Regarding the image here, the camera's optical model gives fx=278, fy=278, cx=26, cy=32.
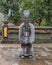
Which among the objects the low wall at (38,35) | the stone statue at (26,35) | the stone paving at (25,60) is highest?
the stone statue at (26,35)

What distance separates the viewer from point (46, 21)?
1919 cm

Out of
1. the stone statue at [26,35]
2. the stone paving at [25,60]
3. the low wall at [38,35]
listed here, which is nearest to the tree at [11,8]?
the low wall at [38,35]

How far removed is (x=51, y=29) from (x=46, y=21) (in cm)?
446

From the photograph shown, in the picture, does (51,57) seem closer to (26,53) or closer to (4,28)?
(26,53)

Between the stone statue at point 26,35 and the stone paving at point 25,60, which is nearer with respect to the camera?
the stone paving at point 25,60

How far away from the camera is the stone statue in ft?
34.7

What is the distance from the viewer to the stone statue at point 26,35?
416 inches

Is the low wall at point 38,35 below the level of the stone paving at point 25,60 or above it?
above

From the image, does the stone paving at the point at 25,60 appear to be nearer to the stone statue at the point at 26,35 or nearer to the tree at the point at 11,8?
the stone statue at the point at 26,35

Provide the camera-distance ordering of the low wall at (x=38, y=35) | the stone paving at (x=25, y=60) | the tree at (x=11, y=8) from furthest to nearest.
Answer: the tree at (x=11, y=8)
the low wall at (x=38, y=35)
the stone paving at (x=25, y=60)

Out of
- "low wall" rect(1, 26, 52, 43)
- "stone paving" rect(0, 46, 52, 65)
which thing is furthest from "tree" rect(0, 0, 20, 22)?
"stone paving" rect(0, 46, 52, 65)

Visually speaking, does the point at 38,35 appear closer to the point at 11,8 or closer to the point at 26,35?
the point at 26,35

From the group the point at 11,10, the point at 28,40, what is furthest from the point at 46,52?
the point at 11,10

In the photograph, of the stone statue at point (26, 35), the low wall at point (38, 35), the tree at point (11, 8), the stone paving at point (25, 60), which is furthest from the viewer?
the tree at point (11, 8)
